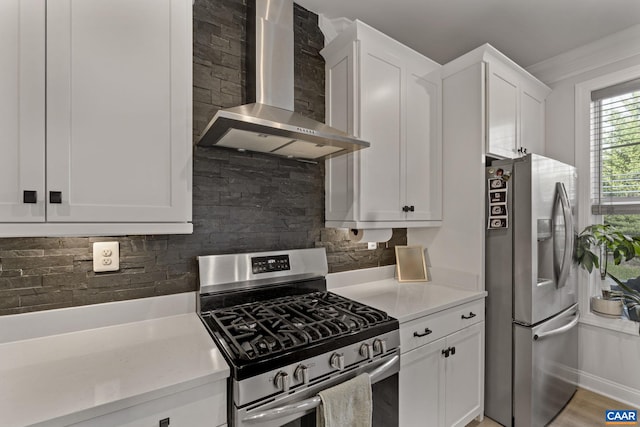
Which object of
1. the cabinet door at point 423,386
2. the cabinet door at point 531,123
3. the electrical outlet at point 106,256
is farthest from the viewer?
the cabinet door at point 531,123

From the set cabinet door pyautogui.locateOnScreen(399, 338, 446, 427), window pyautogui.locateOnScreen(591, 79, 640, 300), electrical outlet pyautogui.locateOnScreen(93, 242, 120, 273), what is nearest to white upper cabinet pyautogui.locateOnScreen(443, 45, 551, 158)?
window pyautogui.locateOnScreen(591, 79, 640, 300)

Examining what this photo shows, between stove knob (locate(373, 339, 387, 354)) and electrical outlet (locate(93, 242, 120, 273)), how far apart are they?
1243 mm

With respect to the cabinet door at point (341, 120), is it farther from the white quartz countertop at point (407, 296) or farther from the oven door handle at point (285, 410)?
the oven door handle at point (285, 410)

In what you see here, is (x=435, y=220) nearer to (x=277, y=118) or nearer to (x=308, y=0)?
(x=277, y=118)

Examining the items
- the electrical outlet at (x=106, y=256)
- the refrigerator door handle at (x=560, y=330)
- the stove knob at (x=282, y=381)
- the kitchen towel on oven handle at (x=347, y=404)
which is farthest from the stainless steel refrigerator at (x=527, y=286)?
the electrical outlet at (x=106, y=256)

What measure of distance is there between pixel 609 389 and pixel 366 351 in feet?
7.95

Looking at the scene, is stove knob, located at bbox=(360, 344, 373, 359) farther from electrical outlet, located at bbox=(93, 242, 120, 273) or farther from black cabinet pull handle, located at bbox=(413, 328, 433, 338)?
electrical outlet, located at bbox=(93, 242, 120, 273)

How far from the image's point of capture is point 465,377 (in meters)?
1.90

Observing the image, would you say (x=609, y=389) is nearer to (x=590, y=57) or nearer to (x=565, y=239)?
(x=565, y=239)

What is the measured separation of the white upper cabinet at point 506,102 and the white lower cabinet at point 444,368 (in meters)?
1.17

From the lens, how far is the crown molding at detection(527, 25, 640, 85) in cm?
222

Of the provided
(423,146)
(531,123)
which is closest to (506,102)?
(531,123)

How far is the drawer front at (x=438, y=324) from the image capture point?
1562 millimetres

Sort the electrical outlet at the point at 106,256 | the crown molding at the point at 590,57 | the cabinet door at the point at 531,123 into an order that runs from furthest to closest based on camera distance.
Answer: the cabinet door at the point at 531,123, the crown molding at the point at 590,57, the electrical outlet at the point at 106,256
